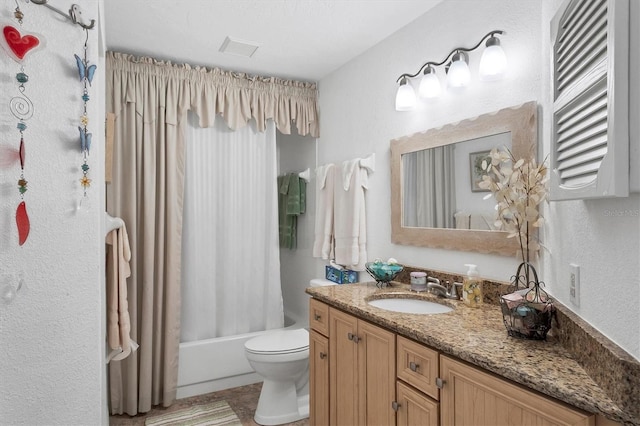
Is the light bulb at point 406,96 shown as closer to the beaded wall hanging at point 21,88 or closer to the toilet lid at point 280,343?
the toilet lid at point 280,343

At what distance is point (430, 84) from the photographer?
2.14 m

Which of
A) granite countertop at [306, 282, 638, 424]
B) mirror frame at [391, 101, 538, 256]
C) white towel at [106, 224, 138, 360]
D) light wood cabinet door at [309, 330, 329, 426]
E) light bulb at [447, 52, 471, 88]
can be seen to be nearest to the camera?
granite countertop at [306, 282, 638, 424]

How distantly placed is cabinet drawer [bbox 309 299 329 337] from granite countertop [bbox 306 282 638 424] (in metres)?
0.12

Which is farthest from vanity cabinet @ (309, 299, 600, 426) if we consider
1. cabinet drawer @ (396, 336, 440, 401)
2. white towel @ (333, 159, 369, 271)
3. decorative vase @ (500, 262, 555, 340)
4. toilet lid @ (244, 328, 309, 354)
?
white towel @ (333, 159, 369, 271)

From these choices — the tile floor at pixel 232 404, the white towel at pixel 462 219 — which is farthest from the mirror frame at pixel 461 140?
the tile floor at pixel 232 404

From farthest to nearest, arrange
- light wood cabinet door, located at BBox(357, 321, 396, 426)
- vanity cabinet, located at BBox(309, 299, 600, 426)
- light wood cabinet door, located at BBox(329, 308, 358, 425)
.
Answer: light wood cabinet door, located at BBox(329, 308, 358, 425) → light wood cabinet door, located at BBox(357, 321, 396, 426) → vanity cabinet, located at BBox(309, 299, 600, 426)

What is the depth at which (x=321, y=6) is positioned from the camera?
85.4 inches

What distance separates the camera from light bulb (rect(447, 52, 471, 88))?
1.96 meters

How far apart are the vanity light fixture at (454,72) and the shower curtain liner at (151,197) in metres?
1.48

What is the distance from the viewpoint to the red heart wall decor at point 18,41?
115 centimetres

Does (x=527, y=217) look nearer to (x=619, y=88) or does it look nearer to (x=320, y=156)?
(x=619, y=88)

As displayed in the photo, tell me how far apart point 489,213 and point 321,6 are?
141cm

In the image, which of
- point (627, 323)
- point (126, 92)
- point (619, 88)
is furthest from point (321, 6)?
point (627, 323)

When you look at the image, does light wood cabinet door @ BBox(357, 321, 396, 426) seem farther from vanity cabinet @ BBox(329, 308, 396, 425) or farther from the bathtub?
the bathtub
